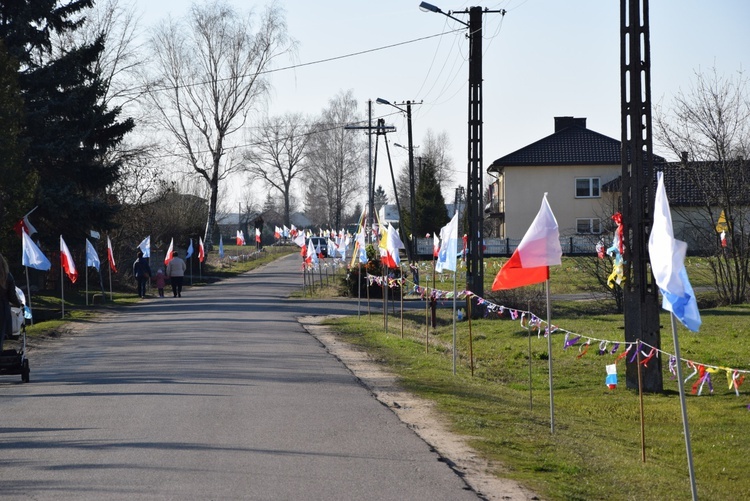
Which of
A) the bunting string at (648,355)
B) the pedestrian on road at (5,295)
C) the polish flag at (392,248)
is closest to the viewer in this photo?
the bunting string at (648,355)

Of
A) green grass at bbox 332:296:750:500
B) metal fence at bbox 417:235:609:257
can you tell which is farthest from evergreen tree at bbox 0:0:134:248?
metal fence at bbox 417:235:609:257

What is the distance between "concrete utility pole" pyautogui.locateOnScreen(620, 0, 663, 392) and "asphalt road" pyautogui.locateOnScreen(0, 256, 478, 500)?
434cm

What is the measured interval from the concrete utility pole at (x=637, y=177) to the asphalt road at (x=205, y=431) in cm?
434

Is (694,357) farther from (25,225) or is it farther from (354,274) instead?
(354,274)

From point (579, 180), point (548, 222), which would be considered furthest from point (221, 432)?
point (579, 180)

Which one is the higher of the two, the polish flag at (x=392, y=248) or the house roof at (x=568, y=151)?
the house roof at (x=568, y=151)

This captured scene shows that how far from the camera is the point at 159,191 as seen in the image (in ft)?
161

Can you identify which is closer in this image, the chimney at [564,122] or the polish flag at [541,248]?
the polish flag at [541,248]

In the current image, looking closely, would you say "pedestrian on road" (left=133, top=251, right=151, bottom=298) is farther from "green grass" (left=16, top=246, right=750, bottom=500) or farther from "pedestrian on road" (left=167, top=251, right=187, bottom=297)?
"green grass" (left=16, top=246, right=750, bottom=500)

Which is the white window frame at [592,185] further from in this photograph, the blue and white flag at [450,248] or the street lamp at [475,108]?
the blue and white flag at [450,248]

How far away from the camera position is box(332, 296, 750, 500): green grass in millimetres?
8555

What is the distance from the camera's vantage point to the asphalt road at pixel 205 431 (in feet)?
23.3

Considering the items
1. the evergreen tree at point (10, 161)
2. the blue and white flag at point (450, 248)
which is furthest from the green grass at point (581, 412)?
the evergreen tree at point (10, 161)

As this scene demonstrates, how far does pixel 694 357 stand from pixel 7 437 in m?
12.3
